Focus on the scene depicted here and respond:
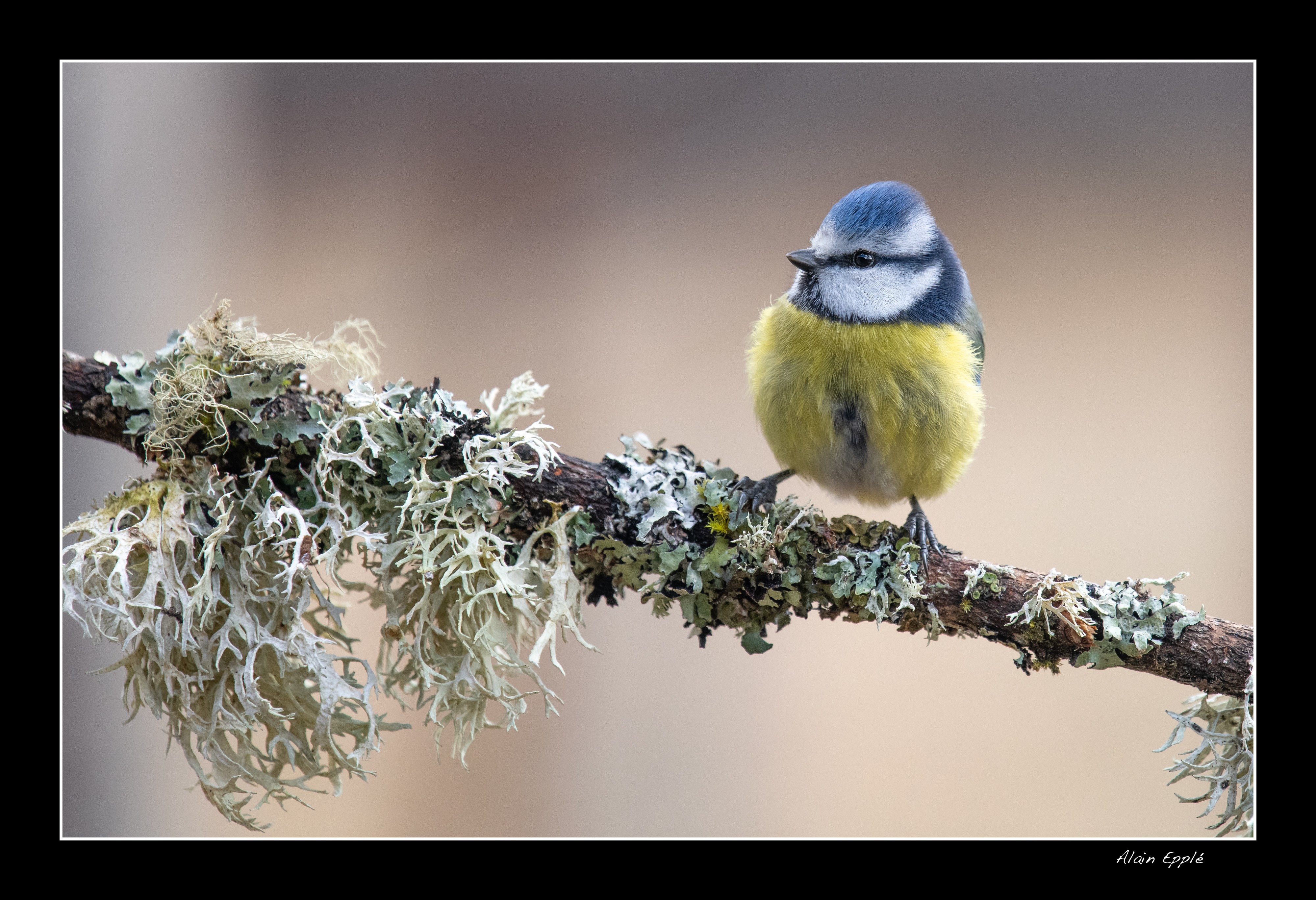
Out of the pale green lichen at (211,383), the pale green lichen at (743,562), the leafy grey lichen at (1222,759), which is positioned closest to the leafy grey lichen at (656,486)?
the pale green lichen at (743,562)

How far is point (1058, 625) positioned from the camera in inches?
44.3

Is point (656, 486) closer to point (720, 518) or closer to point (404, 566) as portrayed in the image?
point (720, 518)

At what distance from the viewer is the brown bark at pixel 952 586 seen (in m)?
1.11

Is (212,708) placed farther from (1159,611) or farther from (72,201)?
(1159,611)

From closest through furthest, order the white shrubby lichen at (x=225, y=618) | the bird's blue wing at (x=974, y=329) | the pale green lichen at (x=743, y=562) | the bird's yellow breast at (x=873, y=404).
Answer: the white shrubby lichen at (x=225, y=618), the pale green lichen at (x=743, y=562), the bird's yellow breast at (x=873, y=404), the bird's blue wing at (x=974, y=329)

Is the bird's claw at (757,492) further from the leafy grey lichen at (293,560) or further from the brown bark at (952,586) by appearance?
the leafy grey lichen at (293,560)

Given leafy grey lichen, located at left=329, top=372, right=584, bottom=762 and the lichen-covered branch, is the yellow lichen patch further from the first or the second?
leafy grey lichen, located at left=329, top=372, right=584, bottom=762

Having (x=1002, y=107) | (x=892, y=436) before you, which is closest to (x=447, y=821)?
(x=892, y=436)

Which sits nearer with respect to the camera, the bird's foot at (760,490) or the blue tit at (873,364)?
the bird's foot at (760,490)

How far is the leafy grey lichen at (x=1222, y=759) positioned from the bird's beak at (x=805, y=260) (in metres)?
0.85

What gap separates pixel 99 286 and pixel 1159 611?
1.74 meters

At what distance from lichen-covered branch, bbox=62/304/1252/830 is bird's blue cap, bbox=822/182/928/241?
519mm

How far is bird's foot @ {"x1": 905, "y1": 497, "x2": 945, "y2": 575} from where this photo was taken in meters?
1.19

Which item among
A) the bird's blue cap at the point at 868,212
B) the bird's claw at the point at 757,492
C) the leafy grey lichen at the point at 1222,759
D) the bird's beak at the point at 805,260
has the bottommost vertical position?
the leafy grey lichen at the point at 1222,759
